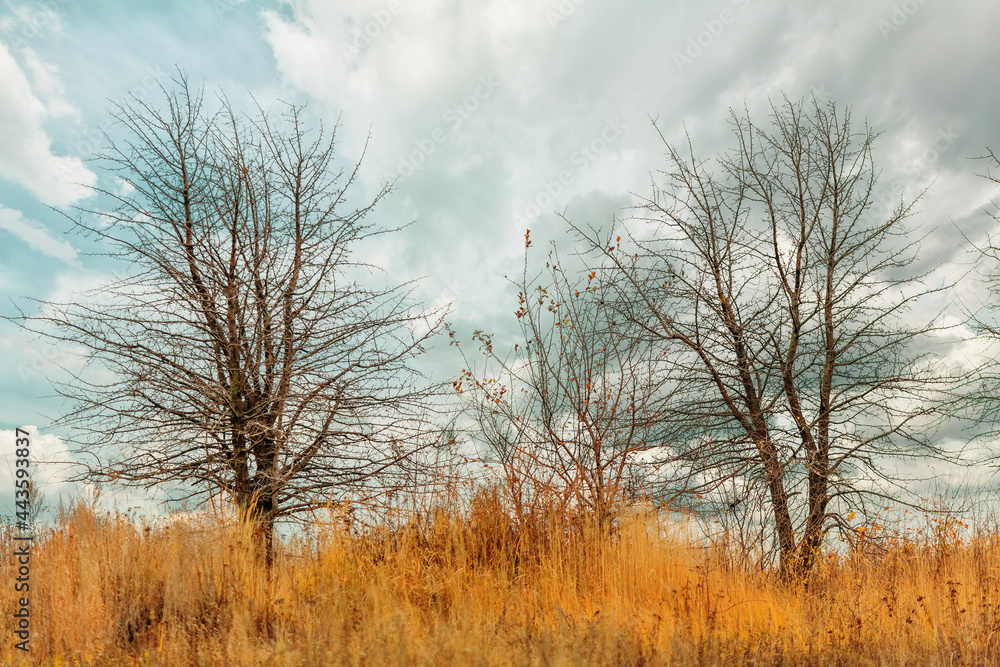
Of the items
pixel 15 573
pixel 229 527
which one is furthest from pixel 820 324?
pixel 15 573

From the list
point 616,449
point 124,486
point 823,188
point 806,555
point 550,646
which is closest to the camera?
point 550,646

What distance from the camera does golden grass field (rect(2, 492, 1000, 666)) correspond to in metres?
4.45

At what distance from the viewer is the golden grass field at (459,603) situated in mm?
4445

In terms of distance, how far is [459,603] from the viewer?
5781mm

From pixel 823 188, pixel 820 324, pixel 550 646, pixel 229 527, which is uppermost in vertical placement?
pixel 823 188

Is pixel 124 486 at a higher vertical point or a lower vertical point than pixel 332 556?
higher

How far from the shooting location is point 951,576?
851 cm

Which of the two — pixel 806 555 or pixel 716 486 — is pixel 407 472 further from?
pixel 806 555

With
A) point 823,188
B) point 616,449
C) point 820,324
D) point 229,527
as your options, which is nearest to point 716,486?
point 616,449

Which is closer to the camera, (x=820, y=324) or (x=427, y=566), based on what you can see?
(x=427, y=566)

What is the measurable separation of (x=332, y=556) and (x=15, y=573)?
13.9 ft

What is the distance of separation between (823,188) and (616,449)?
Result: 6419 mm

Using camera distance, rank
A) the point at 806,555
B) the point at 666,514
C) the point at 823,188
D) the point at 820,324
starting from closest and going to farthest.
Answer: the point at 666,514
the point at 806,555
the point at 820,324
the point at 823,188

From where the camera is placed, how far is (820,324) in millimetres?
9961
